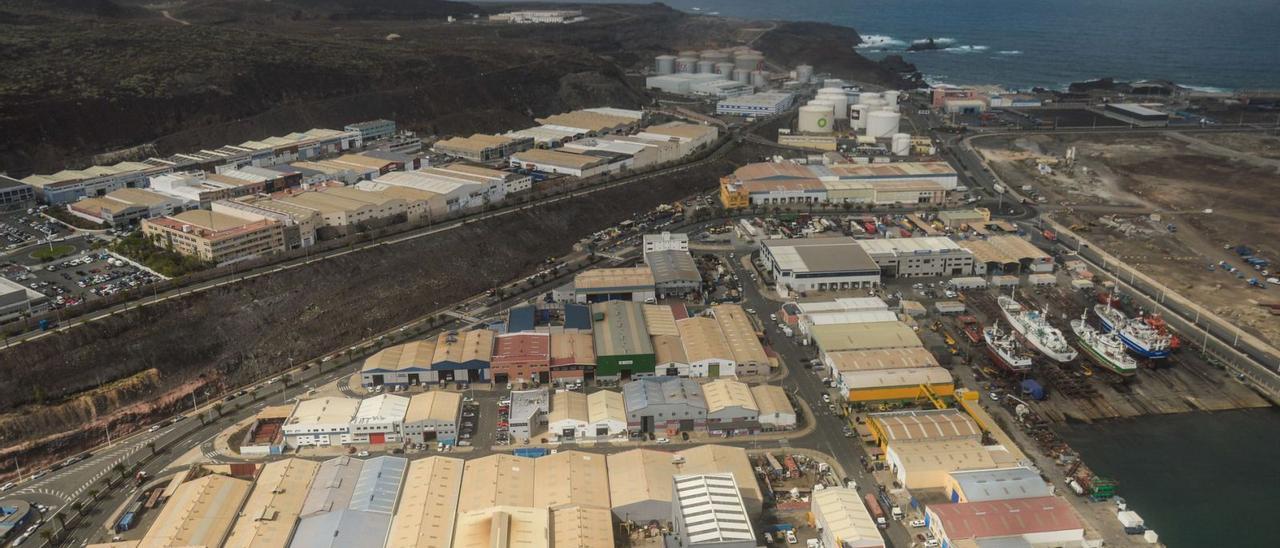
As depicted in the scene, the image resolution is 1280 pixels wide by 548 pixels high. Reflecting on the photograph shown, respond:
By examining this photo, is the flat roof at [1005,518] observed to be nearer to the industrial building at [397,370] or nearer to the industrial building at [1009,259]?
the industrial building at [397,370]

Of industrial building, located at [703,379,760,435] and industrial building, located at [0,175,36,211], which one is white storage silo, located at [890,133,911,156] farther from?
industrial building, located at [0,175,36,211]

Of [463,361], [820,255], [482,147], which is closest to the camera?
[463,361]

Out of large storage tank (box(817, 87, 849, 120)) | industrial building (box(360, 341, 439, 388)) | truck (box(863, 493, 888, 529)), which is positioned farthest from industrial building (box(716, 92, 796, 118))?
truck (box(863, 493, 888, 529))

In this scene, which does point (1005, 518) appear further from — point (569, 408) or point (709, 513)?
point (569, 408)

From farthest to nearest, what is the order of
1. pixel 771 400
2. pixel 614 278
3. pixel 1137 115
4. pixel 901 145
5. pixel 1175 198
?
1. pixel 1137 115
2. pixel 901 145
3. pixel 1175 198
4. pixel 614 278
5. pixel 771 400

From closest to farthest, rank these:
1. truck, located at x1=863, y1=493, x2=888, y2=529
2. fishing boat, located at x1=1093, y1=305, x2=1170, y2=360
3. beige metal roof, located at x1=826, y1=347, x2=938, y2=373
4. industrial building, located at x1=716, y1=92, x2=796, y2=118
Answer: truck, located at x1=863, y1=493, x2=888, y2=529 → beige metal roof, located at x1=826, y1=347, x2=938, y2=373 → fishing boat, located at x1=1093, y1=305, x2=1170, y2=360 → industrial building, located at x1=716, y1=92, x2=796, y2=118

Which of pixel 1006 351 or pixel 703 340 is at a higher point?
pixel 703 340

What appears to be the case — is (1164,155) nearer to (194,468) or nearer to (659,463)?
(659,463)

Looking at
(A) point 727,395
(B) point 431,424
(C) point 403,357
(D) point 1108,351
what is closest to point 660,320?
(A) point 727,395
